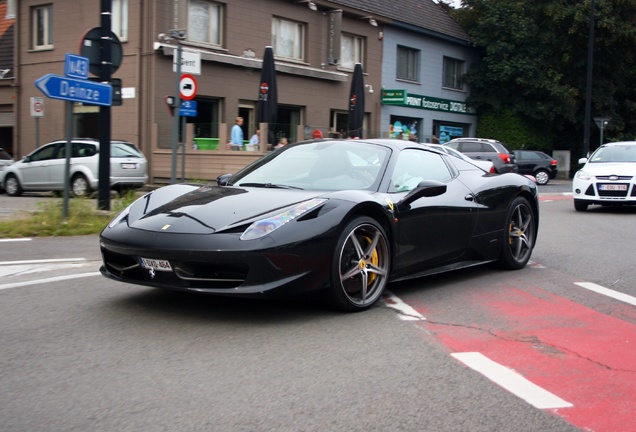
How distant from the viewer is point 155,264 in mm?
4875

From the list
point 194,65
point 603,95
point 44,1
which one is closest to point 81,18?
point 44,1

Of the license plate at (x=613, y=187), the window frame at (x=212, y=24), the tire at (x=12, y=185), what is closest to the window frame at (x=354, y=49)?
the window frame at (x=212, y=24)

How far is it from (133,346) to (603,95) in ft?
115

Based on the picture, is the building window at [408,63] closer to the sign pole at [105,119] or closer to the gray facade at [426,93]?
the gray facade at [426,93]

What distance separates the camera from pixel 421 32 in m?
31.4

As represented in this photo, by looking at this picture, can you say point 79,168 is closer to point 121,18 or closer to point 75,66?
point 121,18

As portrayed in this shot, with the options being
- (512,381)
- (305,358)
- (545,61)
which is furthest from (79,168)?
(545,61)

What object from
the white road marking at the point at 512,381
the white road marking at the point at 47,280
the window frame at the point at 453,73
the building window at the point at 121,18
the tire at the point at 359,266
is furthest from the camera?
the window frame at the point at 453,73

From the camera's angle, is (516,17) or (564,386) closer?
(564,386)

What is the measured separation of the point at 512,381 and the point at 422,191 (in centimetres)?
224

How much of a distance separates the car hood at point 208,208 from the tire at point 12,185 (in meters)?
14.5

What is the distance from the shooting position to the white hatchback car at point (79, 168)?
1741 cm

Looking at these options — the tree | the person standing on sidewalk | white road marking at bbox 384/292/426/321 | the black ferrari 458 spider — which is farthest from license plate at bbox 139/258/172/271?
the tree

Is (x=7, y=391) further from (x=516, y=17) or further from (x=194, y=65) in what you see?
(x=516, y=17)
